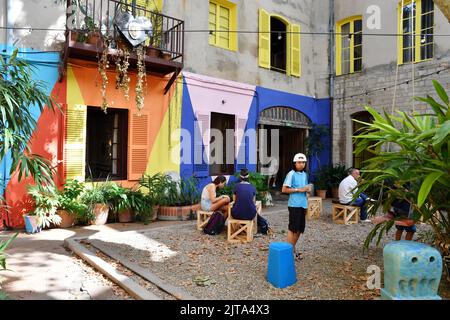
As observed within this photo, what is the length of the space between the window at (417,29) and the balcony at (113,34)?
22.8 ft

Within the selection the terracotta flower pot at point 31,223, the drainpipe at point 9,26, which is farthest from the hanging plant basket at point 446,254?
the drainpipe at point 9,26

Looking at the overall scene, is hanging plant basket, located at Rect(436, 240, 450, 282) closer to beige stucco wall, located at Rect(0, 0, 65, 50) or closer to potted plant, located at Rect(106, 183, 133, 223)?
potted plant, located at Rect(106, 183, 133, 223)

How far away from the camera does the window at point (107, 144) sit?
852cm

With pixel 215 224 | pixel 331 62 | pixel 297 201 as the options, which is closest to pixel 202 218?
pixel 215 224

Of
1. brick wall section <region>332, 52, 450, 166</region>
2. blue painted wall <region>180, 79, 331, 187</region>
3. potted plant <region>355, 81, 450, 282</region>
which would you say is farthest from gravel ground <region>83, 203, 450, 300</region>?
brick wall section <region>332, 52, 450, 166</region>

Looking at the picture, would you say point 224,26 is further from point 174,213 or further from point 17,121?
point 17,121

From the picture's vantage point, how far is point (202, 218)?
22.7ft

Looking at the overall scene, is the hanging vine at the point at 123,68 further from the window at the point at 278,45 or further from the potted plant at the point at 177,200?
the window at the point at 278,45

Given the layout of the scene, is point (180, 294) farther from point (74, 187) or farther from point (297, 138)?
point (297, 138)

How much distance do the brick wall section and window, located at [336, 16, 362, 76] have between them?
371mm

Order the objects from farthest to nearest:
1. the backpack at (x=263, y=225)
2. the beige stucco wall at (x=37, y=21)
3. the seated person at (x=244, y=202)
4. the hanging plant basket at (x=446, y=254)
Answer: the beige stucco wall at (x=37, y=21) → the backpack at (x=263, y=225) → the seated person at (x=244, y=202) → the hanging plant basket at (x=446, y=254)

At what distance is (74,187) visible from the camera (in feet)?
23.5

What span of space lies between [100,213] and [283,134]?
326 inches
